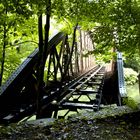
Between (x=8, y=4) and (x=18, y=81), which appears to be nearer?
(x=8, y=4)

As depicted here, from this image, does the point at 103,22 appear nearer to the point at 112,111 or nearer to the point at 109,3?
the point at 109,3

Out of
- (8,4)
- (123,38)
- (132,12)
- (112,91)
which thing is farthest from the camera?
(112,91)

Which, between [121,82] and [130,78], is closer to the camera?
[121,82]

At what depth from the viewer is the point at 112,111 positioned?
5.52 metres

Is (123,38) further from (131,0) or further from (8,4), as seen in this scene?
(8,4)

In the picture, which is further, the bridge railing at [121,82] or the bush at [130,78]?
the bush at [130,78]

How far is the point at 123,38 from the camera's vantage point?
5699 mm

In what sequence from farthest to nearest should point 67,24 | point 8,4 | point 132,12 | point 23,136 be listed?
point 67,24, point 132,12, point 8,4, point 23,136

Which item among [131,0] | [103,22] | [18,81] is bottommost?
[18,81]

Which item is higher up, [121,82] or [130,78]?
[121,82]

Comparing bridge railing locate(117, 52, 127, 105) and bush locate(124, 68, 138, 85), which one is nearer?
bridge railing locate(117, 52, 127, 105)

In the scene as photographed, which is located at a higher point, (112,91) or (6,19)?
(6,19)

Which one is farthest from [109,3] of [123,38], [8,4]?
[8,4]

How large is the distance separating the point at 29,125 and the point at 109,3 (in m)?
3.23
